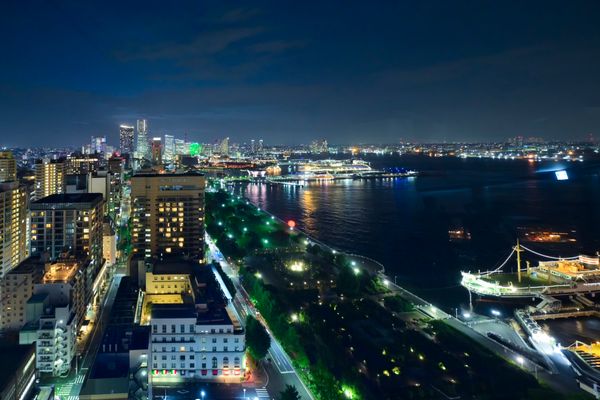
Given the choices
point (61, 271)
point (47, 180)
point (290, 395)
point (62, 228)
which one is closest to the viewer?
point (290, 395)

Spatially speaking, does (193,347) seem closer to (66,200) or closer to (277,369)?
(277,369)

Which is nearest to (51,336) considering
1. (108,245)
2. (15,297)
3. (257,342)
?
(15,297)

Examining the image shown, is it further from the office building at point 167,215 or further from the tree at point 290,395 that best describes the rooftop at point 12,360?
the office building at point 167,215

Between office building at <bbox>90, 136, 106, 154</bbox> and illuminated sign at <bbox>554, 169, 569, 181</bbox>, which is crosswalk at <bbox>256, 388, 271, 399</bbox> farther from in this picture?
office building at <bbox>90, 136, 106, 154</bbox>

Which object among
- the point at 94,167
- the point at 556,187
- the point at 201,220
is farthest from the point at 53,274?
the point at 556,187

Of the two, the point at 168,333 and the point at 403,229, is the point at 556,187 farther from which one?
the point at 168,333
